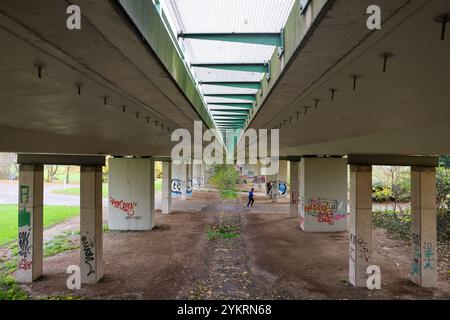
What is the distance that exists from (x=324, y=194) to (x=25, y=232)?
59.6ft

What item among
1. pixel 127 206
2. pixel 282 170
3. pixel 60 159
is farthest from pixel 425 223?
pixel 282 170

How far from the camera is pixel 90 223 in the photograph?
15281 mm

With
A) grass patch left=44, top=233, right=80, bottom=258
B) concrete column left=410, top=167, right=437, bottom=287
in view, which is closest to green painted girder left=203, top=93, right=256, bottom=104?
concrete column left=410, top=167, right=437, bottom=287

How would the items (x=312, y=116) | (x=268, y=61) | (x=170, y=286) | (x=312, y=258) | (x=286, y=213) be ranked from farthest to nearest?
(x=286, y=213) → (x=312, y=258) → (x=170, y=286) → (x=312, y=116) → (x=268, y=61)

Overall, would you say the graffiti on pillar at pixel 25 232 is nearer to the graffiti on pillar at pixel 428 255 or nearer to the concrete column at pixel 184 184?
the graffiti on pillar at pixel 428 255

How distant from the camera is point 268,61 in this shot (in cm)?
775

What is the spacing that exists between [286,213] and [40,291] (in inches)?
931

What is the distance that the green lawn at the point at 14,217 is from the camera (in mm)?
24294

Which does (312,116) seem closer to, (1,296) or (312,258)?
(312,258)

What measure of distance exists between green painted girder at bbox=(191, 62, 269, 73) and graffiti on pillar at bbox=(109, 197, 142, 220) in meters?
18.6

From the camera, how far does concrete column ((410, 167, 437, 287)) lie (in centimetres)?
1416

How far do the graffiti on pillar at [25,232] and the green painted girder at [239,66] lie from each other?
10.6 metres
